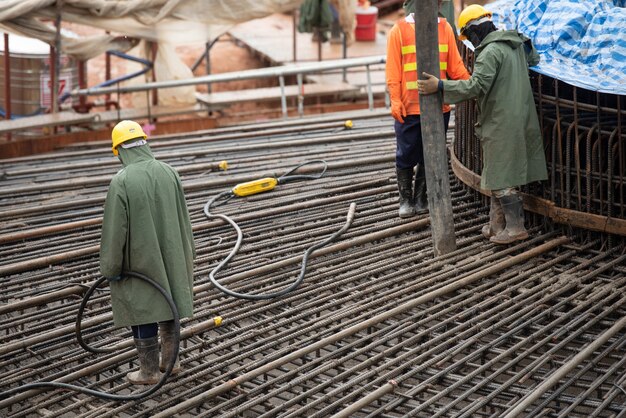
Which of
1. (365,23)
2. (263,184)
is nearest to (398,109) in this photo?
(263,184)

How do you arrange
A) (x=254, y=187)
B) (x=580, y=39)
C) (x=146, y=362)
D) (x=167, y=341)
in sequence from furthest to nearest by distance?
(x=254, y=187)
(x=580, y=39)
(x=167, y=341)
(x=146, y=362)

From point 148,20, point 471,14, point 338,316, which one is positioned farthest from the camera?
point 148,20

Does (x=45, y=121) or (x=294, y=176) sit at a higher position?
(x=45, y=121)

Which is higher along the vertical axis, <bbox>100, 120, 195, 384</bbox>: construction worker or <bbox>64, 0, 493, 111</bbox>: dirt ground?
<bbox>64, 0, 493, 111</bbox>: dirt ground

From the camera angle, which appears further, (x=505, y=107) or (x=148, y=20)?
(x=148, y=20)

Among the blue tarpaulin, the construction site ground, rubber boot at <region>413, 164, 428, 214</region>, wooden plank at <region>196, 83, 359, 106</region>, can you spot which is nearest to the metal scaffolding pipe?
wooden plank at <region>196, 83, 359, 106</region>

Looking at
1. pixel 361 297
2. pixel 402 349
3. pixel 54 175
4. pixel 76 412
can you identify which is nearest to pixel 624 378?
pixel 402 349

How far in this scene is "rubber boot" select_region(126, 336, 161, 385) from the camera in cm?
590

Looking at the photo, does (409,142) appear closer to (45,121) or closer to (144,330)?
(144,330)

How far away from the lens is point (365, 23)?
23109mm

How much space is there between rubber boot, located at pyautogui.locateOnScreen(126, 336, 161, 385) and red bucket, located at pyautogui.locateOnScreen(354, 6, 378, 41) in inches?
705

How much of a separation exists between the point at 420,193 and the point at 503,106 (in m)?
A: 1.27

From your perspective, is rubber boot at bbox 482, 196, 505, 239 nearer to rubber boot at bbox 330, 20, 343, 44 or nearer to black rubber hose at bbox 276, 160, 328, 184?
black rubber hose at bbox 276, 160, 328, 184

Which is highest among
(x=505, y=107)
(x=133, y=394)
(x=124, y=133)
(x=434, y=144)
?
(x=505, y=107)
